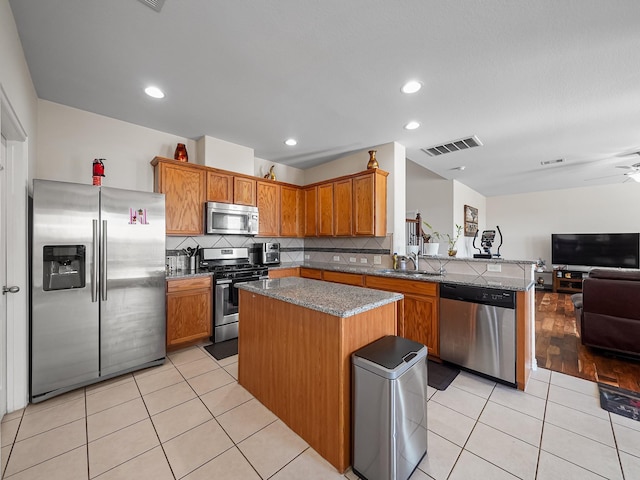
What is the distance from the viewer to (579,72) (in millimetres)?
2127

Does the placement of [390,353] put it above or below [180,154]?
below

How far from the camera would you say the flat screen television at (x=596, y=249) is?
589cm

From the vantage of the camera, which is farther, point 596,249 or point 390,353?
point 596,249


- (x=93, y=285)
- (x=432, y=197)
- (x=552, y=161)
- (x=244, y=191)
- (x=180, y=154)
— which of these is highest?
(x=552, y=161)

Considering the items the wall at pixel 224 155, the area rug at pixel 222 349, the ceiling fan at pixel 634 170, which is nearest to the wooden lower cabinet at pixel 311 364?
the area rug at pixel 222 349

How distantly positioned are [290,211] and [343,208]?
1001 millimetres

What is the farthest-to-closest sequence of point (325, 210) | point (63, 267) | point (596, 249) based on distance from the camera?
point (596, 249) < point (325, 210) < point (63, 267)

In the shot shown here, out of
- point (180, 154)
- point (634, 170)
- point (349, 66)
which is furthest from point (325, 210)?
point (634, 170)

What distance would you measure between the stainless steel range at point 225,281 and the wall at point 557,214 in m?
7.19

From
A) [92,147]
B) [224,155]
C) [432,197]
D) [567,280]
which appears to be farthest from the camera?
[567,280]

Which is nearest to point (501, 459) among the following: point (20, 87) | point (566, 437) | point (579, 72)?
point (566, 437)

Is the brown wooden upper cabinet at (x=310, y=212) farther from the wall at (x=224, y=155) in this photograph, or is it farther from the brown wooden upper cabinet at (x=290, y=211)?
the wall at (x=224, y=155)

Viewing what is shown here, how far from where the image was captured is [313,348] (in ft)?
5.36

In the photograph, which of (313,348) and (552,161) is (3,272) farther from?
(552,161)
